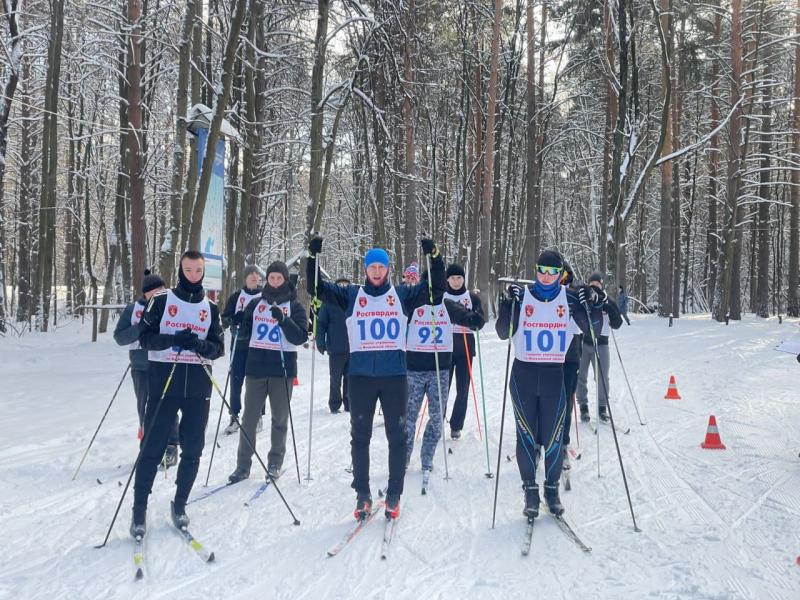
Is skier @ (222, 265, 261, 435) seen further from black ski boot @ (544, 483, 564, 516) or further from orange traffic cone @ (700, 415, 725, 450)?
orange traffic cone @ (700, 415, 725, 450)

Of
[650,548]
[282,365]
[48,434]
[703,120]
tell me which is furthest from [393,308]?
[703,120]

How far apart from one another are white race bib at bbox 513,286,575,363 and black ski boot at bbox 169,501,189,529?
2.99 m

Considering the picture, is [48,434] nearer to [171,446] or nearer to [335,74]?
[171,446]

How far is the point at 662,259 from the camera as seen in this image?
25.4 metres

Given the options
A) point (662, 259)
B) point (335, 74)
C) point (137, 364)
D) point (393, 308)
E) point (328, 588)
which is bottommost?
point (328, 588)

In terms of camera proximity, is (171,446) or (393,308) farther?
(171,446)

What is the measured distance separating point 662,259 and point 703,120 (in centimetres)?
1045

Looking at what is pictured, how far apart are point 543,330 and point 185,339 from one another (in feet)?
9.38

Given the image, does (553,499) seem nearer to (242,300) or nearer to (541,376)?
(541,376)

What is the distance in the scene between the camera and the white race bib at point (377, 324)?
4.97m

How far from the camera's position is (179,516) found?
A: 4.86 metres

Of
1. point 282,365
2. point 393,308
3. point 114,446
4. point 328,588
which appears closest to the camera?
point 328,588

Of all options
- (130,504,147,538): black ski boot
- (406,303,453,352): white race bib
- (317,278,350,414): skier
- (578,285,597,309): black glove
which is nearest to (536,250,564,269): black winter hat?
(578,285,597,309): black glove

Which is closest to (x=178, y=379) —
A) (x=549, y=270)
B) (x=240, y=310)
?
(x=240, y=310)
